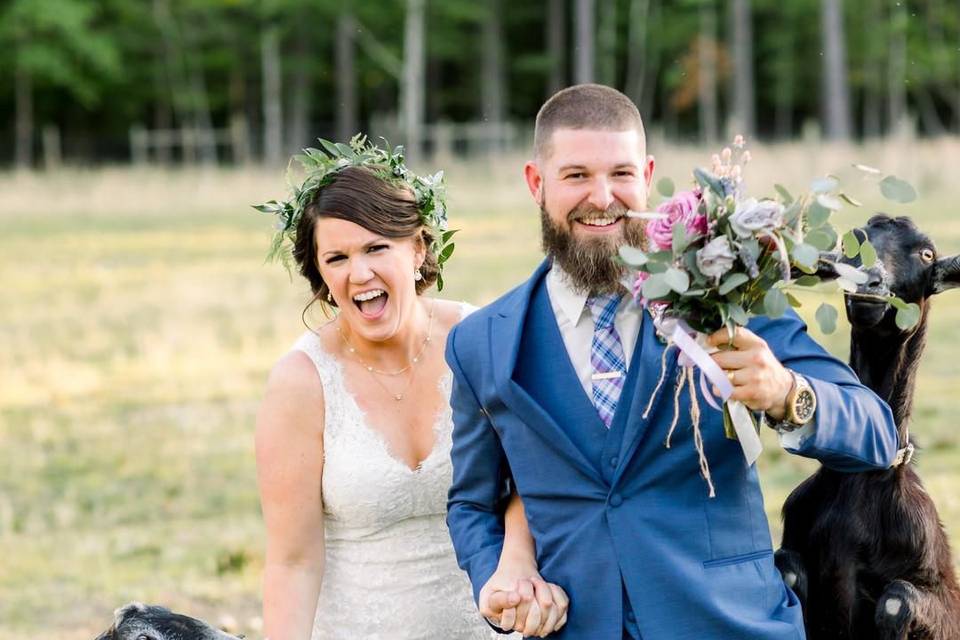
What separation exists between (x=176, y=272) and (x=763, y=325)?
16.5 m

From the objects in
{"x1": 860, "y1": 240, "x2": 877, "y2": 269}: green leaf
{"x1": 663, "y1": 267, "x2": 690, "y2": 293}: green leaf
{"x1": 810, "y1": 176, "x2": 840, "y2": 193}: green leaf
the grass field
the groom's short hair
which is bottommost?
the grass field

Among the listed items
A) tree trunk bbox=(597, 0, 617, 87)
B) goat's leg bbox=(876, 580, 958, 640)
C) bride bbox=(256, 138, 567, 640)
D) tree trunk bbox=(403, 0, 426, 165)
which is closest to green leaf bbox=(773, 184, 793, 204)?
goat's leg bbox=(876, 580, 958, 640)

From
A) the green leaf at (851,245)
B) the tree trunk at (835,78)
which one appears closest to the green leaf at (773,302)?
the green leaf at (851,245)

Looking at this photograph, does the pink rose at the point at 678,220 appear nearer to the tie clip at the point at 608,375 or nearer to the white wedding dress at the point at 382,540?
the tie clip at the point at 608,375

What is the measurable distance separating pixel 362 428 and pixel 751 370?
187cm

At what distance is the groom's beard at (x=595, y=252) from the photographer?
3465 mm

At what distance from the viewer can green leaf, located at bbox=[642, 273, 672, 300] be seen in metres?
2.94

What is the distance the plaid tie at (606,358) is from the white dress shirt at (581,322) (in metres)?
0.01

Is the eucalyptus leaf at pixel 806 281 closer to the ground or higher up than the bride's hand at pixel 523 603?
higher up

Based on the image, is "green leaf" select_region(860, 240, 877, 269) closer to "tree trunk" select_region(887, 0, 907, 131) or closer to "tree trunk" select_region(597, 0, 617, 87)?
"tree trunk" select_region(887, 0, 907, 131)

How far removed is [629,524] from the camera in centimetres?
335

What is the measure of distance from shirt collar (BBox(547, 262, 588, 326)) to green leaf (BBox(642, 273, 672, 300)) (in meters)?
0.58

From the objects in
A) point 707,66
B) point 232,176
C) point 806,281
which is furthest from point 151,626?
point 707,66

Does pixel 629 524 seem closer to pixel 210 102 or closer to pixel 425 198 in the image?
pixel 425 198
